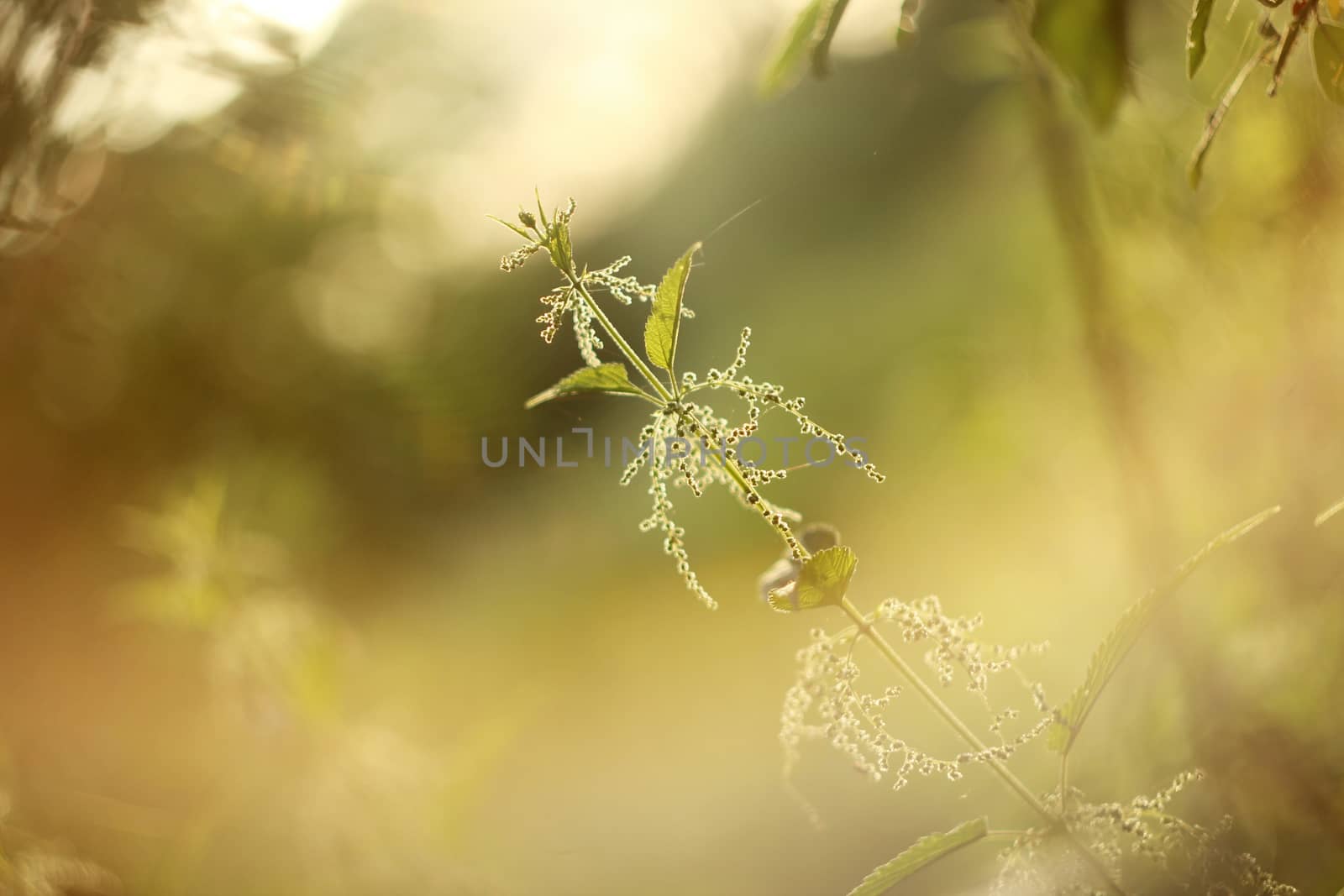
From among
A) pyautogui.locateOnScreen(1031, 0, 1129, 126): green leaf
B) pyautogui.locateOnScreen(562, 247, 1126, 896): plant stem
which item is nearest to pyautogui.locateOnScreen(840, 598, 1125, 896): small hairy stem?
pyautogui.locateOnScreen(562, 247, 1126, 896): plant stem

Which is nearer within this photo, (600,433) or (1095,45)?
(1095,45)

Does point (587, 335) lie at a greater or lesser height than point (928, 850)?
greater

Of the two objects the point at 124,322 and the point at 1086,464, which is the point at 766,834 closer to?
the point at 1086,464

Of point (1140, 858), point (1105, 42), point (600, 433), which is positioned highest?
point (600, 433)

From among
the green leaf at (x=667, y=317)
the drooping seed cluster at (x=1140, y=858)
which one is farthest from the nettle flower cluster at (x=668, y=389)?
the drooping seed cluster at (x=1140, y=858)

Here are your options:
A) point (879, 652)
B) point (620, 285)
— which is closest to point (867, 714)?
point (879, 652)

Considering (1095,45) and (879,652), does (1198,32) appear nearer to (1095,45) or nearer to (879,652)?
(1095,45)
